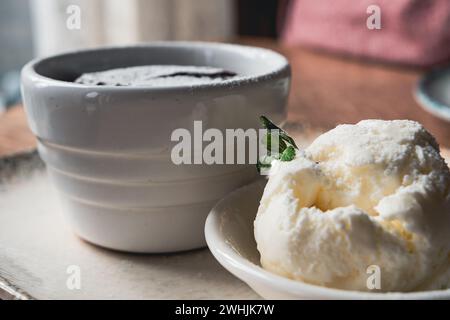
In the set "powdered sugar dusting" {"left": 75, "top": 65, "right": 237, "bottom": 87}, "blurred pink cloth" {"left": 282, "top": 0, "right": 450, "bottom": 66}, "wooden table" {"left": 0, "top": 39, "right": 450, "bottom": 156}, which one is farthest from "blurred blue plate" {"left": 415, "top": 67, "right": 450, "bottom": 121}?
"powdered sugar dusting" {"left": 75, "top": 65, "right": 237, "bottom": 87}

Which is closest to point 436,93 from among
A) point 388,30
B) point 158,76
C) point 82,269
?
point 388,30

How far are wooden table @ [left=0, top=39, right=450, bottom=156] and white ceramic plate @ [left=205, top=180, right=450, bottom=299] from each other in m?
0.34

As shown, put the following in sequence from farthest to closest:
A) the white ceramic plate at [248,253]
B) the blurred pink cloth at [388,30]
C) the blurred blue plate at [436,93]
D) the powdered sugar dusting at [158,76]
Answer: the blurred pink cloth at [388,30]
the blurred blue plate at [436,93]
the powdered sugar dusting at [158,76]
the white ceramic plate at [248,253]

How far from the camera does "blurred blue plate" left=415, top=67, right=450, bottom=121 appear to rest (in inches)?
36.7

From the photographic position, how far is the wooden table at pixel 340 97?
3.18 ft

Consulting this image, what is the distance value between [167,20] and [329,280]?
1.30 meters

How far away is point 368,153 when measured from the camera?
478 mm

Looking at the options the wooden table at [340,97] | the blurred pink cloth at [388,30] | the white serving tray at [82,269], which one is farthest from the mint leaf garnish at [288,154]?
the blurred pink cloth at [388,30]

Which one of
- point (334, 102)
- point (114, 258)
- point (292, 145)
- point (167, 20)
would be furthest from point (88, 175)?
point (167, 20)

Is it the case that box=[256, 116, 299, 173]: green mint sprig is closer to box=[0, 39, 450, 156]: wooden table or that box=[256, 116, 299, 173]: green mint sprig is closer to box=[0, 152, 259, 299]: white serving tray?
box=[0, 152, 259, 299]: white serving tray

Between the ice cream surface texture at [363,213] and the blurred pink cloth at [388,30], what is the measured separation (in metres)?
0.92

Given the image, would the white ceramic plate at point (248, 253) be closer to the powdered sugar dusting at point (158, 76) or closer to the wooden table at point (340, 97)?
the powdered sugar dusting at point (158, 76)
